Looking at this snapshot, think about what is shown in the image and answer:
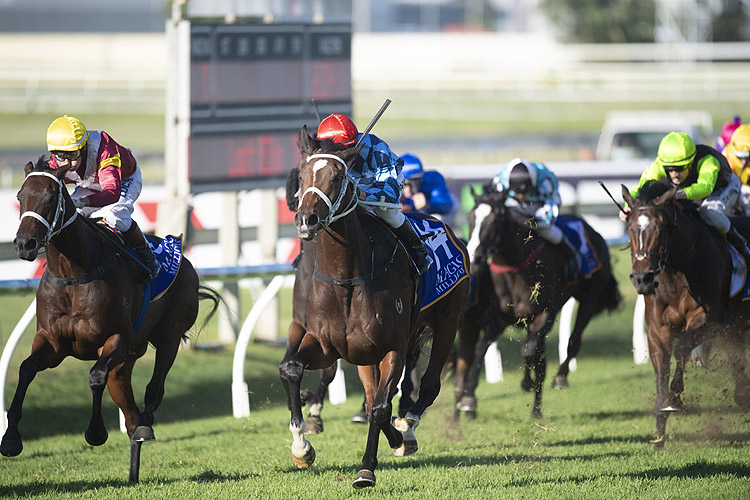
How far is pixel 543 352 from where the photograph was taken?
7.23 m

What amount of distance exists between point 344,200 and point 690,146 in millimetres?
2718

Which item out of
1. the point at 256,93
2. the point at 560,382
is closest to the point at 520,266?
the point at 560,382

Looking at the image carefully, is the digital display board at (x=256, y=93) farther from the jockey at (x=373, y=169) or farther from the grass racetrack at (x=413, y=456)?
the jockey at (x=373, y=169)

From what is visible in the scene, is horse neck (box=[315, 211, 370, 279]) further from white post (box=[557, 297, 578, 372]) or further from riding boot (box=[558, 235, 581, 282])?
white post (box=[557, 297, 578, 372])

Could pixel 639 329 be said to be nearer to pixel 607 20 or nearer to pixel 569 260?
pixel 569 260

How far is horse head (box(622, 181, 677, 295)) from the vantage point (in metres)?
5.79

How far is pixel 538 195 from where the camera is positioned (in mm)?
7543

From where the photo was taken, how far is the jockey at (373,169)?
5023 millimetres

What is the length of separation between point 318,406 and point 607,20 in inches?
1635

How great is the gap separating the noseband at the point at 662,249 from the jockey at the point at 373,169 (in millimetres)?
1557

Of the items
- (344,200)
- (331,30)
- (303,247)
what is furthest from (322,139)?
(331,30)

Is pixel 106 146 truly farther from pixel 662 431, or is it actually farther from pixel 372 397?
pixel 662 431

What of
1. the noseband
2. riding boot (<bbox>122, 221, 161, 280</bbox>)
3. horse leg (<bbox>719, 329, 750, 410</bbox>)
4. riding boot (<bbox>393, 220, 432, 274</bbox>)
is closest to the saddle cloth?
horse leg (<bbox>719, 329, 750, 410</bbox>)

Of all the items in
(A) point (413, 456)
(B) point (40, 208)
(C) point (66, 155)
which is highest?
(C) point (66, 155)
